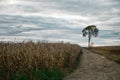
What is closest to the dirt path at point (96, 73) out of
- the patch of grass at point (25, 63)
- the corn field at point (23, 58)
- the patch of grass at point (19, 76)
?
the patch of grass at point (25, 63)

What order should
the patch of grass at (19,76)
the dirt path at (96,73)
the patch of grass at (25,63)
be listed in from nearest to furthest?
the patch of grass at (19,76)
the patch of grass at (25,63)
the dirt path at (96,73)

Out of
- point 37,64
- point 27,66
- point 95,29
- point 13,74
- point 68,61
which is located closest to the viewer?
point 13,74

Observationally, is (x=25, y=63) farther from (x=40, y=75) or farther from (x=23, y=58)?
(x=40, y=75)

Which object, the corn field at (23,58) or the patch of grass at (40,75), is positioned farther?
the corn field at (23,58)

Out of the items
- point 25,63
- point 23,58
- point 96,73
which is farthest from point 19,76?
point 96,73

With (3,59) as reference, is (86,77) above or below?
below

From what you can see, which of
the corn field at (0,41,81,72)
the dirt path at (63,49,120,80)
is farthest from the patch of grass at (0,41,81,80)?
the dirt path at (63,49,120,80)

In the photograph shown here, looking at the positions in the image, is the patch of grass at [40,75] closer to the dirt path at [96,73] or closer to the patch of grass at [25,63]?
the patch of grass at [25,63]

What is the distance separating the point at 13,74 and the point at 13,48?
78.1 inches

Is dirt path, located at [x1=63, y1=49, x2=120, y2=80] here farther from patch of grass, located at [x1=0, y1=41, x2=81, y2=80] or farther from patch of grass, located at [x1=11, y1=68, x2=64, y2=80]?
patch of grass, located at [x1=0, y1=41, x2=81, y2=80]

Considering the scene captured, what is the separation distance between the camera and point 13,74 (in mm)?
16266

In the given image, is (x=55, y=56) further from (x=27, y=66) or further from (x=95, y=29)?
(x=95, y=29)

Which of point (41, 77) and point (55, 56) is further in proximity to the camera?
point (55, 56)

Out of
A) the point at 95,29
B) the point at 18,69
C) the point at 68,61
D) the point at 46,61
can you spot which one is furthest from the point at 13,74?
the point at 95,29
